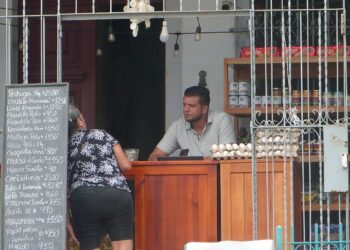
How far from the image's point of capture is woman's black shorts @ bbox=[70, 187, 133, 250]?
8766 mm

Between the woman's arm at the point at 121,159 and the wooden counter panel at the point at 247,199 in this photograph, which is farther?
the wooden counter panel at the point at 247,199

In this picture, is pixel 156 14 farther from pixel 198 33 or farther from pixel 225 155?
pixel 198 33

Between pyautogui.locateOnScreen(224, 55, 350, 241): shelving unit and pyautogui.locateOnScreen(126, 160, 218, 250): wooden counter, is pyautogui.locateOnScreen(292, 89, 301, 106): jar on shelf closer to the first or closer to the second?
pyautogui.locateOnScreen(224, 55, 350, 241): shelving unit

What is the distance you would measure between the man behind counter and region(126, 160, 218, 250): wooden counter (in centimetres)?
91

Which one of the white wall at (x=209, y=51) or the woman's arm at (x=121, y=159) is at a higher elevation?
the white wall at (x=209, y=51)

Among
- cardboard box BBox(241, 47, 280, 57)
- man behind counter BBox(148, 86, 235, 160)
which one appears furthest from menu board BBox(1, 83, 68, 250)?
cardboard box BBox(241, 47, 280, 57)

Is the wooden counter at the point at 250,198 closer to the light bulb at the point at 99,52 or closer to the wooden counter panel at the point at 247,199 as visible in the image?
the wooden counter panel at the point at 247,199

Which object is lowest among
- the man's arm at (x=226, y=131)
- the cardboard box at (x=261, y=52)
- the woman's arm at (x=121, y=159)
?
the woman's arm at (x=121, y=159)

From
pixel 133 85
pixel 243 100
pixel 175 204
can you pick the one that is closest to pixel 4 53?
pixel 133 85

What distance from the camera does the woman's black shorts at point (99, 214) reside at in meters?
8.77

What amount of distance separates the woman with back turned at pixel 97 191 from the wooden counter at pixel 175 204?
0.43 metres

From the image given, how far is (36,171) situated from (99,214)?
67cm

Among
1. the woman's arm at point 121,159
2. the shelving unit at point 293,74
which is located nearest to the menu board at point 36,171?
the woman's arm at point 121,159

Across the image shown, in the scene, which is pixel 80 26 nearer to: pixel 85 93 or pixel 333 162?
pixel 85 93
